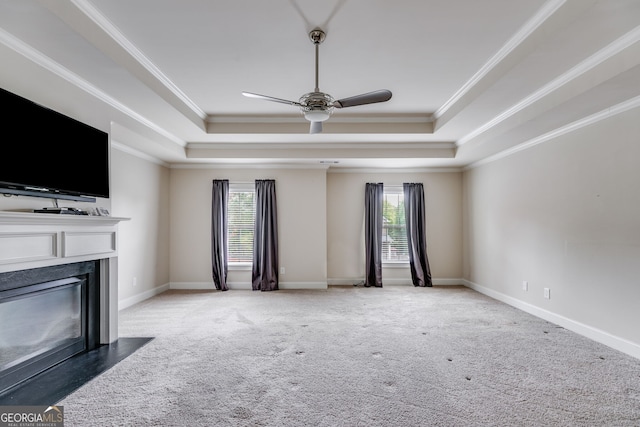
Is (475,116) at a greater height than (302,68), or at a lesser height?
lesser

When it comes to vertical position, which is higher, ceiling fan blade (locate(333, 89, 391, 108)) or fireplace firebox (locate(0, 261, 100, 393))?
ceiling fan blade (locate(333, 89, 391, 108))

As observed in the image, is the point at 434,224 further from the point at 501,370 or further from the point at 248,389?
the point at 248,389

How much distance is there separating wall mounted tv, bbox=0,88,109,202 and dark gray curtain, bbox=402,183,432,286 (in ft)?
16.7

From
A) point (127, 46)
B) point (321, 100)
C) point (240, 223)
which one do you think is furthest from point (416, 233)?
point (127, 46)

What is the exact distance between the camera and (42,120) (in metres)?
2.56

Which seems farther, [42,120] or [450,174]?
[450,174]

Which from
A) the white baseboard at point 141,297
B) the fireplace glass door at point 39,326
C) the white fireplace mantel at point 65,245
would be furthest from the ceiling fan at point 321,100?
the white baseboard at point 141,297

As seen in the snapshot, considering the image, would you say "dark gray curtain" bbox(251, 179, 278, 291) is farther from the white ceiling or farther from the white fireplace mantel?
the white fireplace mantel

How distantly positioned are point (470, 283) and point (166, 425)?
5731 millimetres

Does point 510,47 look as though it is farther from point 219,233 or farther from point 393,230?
point 219,233

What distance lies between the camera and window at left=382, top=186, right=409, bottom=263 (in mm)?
6559

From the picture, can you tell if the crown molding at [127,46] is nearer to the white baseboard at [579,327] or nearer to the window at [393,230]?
the window at [393,230]

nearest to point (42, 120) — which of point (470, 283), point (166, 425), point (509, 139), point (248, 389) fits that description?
point (166, 425)

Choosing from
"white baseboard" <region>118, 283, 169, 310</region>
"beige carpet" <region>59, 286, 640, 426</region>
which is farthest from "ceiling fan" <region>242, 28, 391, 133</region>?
"white baseboard" <region>118, 283, 169, 310</region>
